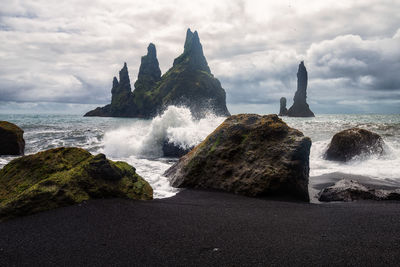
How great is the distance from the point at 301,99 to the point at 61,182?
137369 millimetres

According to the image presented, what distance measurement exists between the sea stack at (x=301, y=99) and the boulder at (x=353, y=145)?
397ft

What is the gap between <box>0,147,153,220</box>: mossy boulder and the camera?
14.3 feet

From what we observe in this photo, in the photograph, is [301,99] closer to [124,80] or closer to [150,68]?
[150,68]

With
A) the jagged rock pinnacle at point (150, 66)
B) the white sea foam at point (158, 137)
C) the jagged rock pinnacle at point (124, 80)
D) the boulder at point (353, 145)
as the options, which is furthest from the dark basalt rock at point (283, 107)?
the white sea foam at point (158, 137)

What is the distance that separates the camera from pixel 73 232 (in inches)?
137

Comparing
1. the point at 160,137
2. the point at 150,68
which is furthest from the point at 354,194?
the point at 150,68

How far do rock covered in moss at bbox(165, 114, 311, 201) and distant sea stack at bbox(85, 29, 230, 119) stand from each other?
99.9 metres

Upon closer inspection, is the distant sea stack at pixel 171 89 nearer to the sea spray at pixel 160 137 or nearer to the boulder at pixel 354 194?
the sea spray at pixel 160 137

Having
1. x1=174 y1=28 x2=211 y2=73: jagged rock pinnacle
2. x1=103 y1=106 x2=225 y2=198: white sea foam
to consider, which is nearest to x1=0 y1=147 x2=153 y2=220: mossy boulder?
x1=103 y1=106 x2=225 y2=198: white sea foam

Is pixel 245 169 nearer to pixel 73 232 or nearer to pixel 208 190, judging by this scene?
pixel 208 190

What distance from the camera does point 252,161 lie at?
21.1 ft

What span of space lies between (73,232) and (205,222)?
1.77 meters

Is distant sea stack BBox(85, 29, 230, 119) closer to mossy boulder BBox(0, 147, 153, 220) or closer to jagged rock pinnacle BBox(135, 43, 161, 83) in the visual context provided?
jagged rock pinnacle BBox(135, 43, 161, 83)

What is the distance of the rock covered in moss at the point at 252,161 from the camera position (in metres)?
5.83
